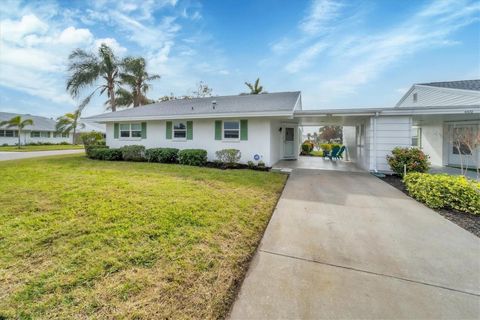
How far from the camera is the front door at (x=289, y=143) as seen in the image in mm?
13766

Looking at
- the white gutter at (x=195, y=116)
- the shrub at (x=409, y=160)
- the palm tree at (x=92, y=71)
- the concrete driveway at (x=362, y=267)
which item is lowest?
the concrete driveway at (x=362, y=267)

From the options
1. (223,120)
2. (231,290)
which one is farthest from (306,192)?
(223,120)

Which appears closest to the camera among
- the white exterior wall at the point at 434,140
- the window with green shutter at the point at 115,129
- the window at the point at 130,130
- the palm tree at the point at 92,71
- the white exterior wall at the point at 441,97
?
the white exterior wall at the point at 441,97

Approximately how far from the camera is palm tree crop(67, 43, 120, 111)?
17359 millimetres

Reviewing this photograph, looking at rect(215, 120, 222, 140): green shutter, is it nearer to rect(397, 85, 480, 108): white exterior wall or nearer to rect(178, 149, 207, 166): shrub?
rect(178, 149, 207, 166): shrub

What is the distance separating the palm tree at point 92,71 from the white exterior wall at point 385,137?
20.6 m

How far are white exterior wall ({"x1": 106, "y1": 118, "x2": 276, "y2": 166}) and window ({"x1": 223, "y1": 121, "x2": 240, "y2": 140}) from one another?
0.27m

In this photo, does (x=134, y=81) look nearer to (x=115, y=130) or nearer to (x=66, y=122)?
(x=115, y=130)

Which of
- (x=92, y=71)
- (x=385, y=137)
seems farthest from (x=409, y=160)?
(x=92, y=71)

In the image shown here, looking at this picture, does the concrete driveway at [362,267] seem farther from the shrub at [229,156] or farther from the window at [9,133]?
the window at [9,133]

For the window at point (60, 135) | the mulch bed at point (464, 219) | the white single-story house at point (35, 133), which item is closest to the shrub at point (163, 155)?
the mulch bed at point (464, 219)

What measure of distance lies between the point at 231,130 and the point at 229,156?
1534 mm

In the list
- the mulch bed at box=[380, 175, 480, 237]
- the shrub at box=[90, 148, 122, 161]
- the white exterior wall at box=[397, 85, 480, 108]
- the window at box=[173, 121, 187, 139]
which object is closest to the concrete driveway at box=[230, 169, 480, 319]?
the mulch bed at box=[380, 175, 480, 237]

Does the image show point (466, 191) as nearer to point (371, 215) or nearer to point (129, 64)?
point (371, 215)
